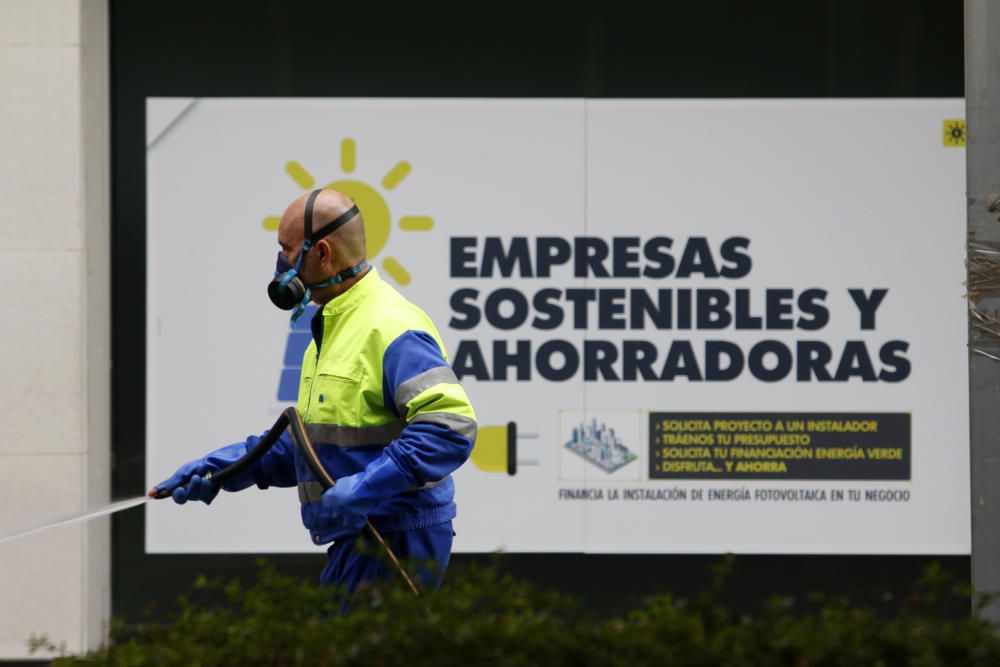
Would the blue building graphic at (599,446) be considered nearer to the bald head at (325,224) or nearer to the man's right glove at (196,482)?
the man's right glove at (196,482)

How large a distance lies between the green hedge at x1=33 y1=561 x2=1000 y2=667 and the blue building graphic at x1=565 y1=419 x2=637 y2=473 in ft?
13.7

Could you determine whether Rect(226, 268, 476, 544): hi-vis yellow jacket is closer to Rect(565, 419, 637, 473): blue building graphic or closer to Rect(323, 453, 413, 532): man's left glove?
Rect(323, 453, 413, 532): man's left glove

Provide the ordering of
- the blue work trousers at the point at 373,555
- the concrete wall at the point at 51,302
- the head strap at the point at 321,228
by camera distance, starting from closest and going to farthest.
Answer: the blue work trousers at the point at 373,555 → the head strap at the point at 321,228 → the concrete wall at the point at 51,302

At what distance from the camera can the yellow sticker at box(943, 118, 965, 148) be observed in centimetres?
696

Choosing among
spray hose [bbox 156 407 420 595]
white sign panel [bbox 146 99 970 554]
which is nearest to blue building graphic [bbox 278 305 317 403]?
white sign panel [bbox 146 99 970 554]

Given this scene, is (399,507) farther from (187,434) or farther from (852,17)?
(852,17)

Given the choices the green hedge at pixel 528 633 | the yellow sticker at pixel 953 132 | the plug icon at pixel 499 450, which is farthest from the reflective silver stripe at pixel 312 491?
the yellow sticker at pixel 953 132

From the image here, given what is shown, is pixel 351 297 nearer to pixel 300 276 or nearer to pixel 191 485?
pixel 300 276

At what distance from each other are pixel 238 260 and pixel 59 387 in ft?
3.55

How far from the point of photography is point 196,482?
3.96 meters

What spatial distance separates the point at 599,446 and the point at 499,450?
1.68 ft

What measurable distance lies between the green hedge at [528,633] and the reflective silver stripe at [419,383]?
3.05 ft

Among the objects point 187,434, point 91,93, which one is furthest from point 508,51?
point 187,434

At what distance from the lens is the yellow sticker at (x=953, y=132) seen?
6.96 m
